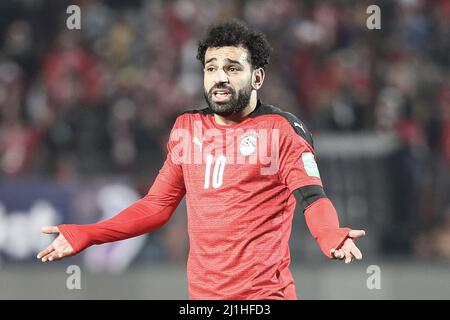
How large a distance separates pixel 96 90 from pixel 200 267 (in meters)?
7.33

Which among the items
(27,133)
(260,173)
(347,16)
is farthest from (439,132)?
(260,173)

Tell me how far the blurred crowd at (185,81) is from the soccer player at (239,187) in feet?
16.3

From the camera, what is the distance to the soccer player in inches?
180

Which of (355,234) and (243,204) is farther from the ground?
(243,204)

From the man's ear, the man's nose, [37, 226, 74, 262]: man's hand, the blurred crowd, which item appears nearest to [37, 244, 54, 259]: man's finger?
[37, 226, 74, 262]: man's hand

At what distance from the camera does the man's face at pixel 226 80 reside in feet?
15.3

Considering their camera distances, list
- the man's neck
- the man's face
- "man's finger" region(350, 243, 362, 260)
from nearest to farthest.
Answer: "man's finger" region(350, 243, 362, 260), the man's face, the man's neck

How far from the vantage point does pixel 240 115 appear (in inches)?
188

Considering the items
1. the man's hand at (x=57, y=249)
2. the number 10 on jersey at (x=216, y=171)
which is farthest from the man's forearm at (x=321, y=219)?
the man's hand at (x=57, y=249)

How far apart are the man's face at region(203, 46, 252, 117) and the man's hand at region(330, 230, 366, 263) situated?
0.90 m

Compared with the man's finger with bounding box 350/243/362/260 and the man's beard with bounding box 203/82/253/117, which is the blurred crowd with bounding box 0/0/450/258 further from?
the man's finger with bounding box 350/243/362/260

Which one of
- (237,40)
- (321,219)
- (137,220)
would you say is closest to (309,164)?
(321,219)

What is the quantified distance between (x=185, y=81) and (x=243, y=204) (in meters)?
7.66

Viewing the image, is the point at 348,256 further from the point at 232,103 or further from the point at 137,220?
the point at 137,220
